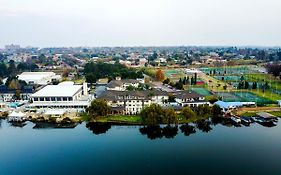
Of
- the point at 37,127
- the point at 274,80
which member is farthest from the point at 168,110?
the point at 274,80

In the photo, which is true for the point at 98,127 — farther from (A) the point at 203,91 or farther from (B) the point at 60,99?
(A) the point at 203,91

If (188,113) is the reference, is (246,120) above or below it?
below

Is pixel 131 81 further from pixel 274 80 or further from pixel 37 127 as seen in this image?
pixel 274 80

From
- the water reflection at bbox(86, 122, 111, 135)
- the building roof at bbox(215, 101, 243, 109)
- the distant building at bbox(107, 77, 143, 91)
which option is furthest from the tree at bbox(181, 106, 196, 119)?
the distant building at bbox(107, 77, 143, 91)

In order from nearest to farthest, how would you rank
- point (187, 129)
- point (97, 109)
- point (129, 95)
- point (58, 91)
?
point (187, 129) < point (97, 109) < point (129, 95) < point (58, 91)

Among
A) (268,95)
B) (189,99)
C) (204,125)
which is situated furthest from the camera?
(268,95)

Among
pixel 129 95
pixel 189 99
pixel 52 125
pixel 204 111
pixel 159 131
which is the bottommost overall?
pixel 52 125

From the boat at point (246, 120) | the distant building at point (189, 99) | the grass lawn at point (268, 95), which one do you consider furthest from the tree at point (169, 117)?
the grass lawn at point (268, 95)

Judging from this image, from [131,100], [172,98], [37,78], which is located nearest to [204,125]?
[172,98]
